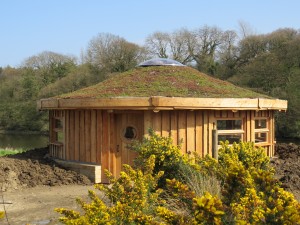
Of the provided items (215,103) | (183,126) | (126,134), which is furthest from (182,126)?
(126,134)

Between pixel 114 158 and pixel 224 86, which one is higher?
pixel 224 86

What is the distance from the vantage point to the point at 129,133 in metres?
9.57

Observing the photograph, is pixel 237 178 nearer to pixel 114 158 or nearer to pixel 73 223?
pixel 73 223

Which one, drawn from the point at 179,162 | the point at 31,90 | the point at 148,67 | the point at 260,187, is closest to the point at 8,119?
the point at 31,90

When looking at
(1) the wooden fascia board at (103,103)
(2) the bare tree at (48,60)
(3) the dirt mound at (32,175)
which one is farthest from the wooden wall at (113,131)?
(2) the bare tree at (48,60)

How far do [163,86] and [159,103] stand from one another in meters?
1.57

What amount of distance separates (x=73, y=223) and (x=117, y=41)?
111 ft

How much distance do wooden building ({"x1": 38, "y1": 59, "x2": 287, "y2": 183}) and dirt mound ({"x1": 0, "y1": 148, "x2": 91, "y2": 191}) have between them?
0.34 metres

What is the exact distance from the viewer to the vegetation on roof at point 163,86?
961cm

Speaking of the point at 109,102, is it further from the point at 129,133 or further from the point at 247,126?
the point at 247,126

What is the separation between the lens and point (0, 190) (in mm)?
8469

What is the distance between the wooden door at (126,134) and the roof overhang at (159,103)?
530 millimetres

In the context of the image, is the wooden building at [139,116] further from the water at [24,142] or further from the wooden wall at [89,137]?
the water at [24,142]

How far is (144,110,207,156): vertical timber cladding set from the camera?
29.8ft
